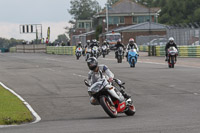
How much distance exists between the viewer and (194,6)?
126 metres

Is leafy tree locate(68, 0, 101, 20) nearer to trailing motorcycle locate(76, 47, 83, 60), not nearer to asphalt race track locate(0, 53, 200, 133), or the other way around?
trailing motorcycle locate(76, 47, 83, 60)

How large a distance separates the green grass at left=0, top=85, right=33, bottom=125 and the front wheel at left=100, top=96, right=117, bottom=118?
5.59 feet

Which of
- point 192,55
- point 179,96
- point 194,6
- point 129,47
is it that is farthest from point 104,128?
point 194,6

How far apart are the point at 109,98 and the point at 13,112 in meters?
2.49

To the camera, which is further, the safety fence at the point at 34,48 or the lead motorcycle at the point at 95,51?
the safety fence at the point at 34,48

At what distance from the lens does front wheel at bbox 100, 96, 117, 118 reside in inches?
476

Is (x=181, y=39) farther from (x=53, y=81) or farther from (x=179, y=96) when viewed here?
(x=179, y=96)

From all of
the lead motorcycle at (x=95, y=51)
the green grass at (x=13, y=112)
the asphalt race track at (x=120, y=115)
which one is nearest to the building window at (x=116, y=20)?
the lead motorcycle at (x=95, y=51)

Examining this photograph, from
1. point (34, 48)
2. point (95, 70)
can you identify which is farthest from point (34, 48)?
→ point (95, 70)

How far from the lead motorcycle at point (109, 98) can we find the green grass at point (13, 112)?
5.21 feet

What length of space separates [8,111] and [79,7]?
170m

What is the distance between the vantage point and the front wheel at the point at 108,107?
12102mm

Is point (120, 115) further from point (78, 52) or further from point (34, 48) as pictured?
point (34, 48)

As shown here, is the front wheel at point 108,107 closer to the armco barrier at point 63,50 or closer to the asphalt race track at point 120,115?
the asphalt race track at point 120,115
